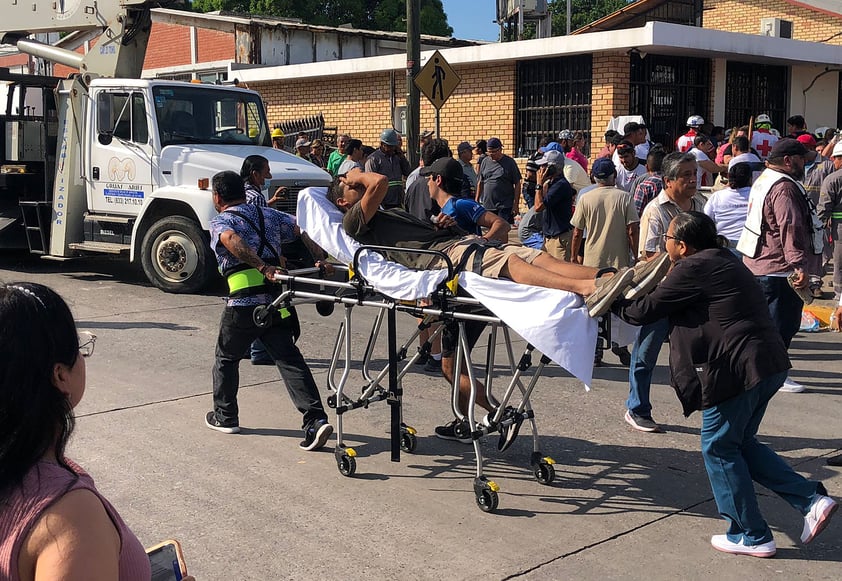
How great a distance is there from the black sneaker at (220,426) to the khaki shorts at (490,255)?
1.98 meters

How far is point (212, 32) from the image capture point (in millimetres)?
28656

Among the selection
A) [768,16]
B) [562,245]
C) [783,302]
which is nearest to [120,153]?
[562,245]

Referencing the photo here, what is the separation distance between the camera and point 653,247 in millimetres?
7227

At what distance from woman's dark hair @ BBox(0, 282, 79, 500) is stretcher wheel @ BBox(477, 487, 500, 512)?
11.3ft

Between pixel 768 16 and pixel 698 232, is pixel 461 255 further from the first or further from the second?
pixel 768 16

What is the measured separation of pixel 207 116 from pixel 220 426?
7316mm

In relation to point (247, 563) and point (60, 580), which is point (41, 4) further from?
point (60, 580)

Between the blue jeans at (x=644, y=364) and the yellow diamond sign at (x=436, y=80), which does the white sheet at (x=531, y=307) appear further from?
the yellow diamond sign at (x=436, y=80)

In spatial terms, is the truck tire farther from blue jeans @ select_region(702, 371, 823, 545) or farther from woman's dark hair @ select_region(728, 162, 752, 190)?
blue jeans @ select_region(702, 371, 823, 545)

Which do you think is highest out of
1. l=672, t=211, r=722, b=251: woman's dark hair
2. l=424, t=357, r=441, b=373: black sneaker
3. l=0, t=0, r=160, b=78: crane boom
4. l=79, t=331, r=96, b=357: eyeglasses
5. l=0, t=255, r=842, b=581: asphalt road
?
l=0, t=0, r=160, b=78: crane boom

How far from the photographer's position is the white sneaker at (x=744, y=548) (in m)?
4.53

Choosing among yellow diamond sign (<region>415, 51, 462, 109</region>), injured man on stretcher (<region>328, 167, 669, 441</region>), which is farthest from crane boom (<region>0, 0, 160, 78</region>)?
injured man on stretcher (<region>328, 167, 669, 441</region>)

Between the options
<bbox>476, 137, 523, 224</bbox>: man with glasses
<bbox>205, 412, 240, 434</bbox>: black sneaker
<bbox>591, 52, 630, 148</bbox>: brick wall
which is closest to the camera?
<bbox>205, 412, 240, 434</bbox>: black sneaker

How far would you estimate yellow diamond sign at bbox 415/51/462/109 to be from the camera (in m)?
13.3
